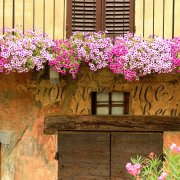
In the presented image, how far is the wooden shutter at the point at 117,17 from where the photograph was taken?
10.4 meters

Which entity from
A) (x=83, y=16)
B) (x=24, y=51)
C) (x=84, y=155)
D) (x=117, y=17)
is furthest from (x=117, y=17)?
(x=84, y=155)

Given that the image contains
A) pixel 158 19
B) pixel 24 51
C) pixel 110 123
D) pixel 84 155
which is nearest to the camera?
pixel 24 51

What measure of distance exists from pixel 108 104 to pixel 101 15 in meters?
1.51

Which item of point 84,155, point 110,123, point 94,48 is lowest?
point 84,155

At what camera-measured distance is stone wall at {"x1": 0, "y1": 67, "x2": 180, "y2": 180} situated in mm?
10750

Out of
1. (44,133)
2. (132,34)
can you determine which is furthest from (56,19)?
(44,133)

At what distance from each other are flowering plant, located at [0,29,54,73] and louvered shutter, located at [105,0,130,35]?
3.36ft

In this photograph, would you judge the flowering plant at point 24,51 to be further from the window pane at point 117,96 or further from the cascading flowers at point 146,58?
the window pane at point 117,96

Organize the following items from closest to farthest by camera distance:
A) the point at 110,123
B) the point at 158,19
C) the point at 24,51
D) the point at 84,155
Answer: the point at 24,51 → the point at 158,19 → the point at 110,123 → the point at 84,155

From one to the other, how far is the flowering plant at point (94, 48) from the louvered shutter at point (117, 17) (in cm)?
47

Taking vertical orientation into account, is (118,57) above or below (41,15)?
below

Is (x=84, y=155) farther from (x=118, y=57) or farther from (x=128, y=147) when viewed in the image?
(x=118, y=57)

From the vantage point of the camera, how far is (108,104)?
36.3 feet

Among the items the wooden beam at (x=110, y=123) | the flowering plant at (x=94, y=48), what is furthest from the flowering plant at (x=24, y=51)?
the wooden beam at (x=110, y=123)
